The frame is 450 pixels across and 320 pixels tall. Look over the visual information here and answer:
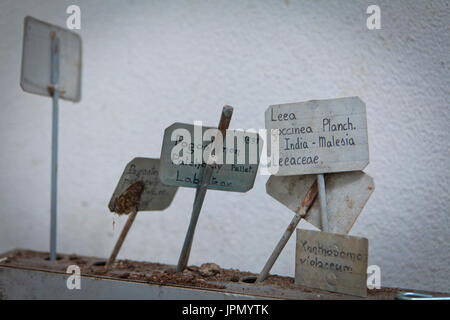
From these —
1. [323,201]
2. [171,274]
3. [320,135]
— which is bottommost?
[171,274]

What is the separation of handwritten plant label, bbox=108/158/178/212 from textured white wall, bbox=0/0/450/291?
363 millimetres

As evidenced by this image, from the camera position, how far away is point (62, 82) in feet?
4.07

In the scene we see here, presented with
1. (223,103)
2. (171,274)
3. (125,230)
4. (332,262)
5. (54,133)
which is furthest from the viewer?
(223,103)

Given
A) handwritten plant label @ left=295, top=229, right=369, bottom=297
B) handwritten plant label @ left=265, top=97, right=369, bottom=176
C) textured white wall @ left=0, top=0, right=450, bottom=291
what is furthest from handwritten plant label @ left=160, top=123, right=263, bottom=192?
textured white wall @ left=0, top=0, right=450, bottom=291

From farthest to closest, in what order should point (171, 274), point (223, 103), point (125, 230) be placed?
point (223, 103)
point (125, 230)
point (171, 274)

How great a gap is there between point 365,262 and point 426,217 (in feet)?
1.66

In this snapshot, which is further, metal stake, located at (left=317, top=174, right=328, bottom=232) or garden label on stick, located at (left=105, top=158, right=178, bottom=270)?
garden label on stick, located at (left=105, top=158, right=178, bottom=270)

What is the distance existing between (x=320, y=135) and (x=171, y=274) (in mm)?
432

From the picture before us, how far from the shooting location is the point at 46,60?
1166 mm

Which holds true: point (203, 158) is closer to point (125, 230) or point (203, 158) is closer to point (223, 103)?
point (125, 230)

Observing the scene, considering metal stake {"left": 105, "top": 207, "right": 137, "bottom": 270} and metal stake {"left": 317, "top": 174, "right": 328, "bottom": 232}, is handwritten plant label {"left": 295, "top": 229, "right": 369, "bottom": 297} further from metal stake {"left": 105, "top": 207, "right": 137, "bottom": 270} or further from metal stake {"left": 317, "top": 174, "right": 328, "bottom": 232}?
metal stake {"left": 105, "top": 207, "right": 137, "bottom": 270}

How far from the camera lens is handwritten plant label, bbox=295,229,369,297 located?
0.74 metres

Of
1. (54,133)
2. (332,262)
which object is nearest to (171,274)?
(332,262)

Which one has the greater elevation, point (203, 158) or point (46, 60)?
point (46, 60)
